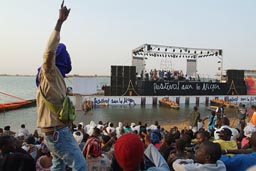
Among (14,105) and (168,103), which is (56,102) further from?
(14,105)

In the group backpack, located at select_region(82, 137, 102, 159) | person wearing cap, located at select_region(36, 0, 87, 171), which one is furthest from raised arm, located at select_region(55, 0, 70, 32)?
backpack, located at select_region(82, 137, 102, 159)

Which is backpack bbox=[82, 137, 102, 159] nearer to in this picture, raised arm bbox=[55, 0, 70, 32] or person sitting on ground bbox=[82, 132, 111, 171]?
person sitting on ground bbox=[82, 132, 111, 171]

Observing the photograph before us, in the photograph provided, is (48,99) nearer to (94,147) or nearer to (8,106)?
(94,147)

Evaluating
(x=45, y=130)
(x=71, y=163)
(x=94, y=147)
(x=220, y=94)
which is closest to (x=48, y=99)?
(x=45, y=130)

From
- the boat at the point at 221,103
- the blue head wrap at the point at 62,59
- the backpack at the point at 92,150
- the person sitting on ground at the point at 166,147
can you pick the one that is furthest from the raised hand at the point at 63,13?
the boat at the point at 221,103

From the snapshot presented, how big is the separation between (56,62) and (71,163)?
2.90ft

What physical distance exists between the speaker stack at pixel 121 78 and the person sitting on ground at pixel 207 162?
71.2 ft

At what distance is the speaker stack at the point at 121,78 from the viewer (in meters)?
24.1

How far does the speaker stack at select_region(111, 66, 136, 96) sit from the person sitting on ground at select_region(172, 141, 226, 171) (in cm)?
2170

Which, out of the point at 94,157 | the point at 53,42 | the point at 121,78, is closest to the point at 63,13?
the point at 53,42

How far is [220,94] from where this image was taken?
28.2 m

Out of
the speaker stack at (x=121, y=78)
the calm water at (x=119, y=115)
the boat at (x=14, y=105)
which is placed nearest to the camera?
the calm water at (x=119, y=115)

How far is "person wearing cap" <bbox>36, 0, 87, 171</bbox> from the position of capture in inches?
95.0

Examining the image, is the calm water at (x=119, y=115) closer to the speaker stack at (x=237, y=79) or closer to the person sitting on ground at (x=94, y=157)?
the speaker stack at (x=237, y=79)
